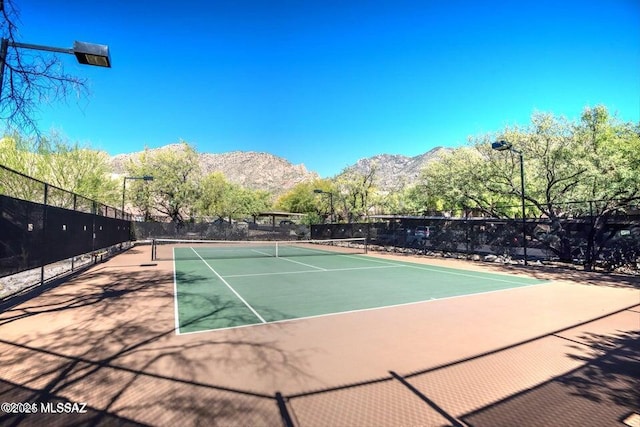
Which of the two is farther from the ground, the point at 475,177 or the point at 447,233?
the point at 475,177

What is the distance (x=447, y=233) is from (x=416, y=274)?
356 inches

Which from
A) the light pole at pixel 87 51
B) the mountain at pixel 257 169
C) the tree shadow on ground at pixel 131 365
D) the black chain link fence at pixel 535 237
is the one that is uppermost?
the mountain at pixel 257 169

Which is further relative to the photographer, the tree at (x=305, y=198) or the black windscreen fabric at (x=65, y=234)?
the tree at (x=305, y=198)

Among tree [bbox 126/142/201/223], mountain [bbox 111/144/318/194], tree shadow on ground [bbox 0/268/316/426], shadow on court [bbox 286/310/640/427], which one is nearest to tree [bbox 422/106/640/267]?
shadow on court [bbox 286/310/640/427]

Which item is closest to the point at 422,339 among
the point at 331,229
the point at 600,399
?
the point at 600,399

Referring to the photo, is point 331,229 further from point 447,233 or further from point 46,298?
point 46,298

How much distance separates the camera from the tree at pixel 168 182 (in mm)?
41312

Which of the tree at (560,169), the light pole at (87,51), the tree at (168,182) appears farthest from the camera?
the tree at (168,182)

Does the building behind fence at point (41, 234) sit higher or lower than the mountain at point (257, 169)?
lower

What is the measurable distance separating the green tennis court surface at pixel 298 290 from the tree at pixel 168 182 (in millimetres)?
30037

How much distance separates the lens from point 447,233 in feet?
71.5

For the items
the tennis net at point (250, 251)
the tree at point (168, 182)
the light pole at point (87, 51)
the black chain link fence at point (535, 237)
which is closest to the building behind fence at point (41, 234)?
the light pole at point (87, 51)

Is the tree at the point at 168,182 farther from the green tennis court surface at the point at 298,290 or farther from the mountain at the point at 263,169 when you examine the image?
the mountain at the point at 263,169

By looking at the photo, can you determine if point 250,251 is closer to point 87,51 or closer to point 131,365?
point 87,51
